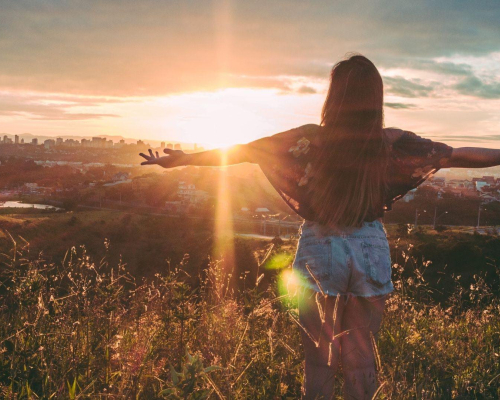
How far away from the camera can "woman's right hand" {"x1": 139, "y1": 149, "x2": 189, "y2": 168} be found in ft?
7.03

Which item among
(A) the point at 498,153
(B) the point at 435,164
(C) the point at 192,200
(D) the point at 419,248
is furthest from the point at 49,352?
(C) the point at 192,200

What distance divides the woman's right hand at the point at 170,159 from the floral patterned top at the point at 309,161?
43cm

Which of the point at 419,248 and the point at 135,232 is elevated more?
the point at 419,248

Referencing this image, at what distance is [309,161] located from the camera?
182 centimetres

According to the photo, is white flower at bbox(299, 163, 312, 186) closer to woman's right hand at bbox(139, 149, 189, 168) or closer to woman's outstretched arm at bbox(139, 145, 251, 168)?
woman's outstretched arm at bbox(139, 145, 251, 168)

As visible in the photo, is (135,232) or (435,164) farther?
(135,232)

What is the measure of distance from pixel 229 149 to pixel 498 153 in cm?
135

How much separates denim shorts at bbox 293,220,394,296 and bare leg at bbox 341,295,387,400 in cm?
6

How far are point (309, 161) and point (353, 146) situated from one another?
228 mm

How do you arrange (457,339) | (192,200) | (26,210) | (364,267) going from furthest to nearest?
(192,200) < (26,210) < (457,339) < (364,267)

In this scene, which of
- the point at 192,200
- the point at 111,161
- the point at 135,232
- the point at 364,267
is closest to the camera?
the point at 364,267

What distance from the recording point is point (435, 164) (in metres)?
1.94

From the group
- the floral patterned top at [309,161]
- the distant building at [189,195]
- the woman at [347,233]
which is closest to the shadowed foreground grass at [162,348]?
the woman at [347,233]

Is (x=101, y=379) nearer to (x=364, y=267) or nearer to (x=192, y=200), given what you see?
(x=364, y=267)
